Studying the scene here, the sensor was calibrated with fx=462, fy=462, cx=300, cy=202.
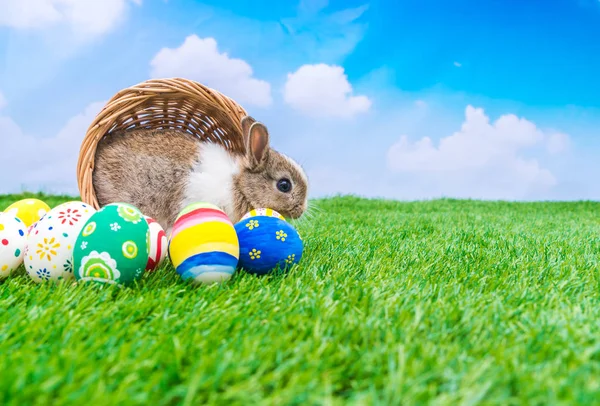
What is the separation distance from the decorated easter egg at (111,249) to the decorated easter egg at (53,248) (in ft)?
0.43

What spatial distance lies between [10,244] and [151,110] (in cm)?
164

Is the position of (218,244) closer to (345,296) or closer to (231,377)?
(345,296)

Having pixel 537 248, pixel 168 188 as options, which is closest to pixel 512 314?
pixel 537 248

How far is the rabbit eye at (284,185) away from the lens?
3.20 metres

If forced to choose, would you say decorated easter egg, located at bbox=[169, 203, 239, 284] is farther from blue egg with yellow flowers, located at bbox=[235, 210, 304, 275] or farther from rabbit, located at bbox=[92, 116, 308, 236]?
rabbit, located at bbox=[92, 116, 308, 236]

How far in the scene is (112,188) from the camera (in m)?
3.22

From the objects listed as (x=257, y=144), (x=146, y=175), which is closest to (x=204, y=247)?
(x=257, y=144)

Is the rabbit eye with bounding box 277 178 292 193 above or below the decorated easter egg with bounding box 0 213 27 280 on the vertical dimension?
above

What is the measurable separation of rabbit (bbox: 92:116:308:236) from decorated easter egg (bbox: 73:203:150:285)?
3.86 feet

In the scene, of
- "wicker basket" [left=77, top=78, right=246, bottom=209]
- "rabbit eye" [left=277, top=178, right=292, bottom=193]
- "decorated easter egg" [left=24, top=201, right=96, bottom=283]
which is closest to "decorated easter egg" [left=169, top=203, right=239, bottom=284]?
"decorated easter egg" [left=24, top=201, right=96, bottom=283]

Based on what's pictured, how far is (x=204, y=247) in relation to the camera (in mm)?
1976

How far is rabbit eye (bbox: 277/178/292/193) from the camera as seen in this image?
3.20 meters

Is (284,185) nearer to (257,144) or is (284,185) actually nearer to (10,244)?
(257,144)

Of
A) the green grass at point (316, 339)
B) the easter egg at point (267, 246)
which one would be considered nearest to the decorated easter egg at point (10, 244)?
the green grass at point (316, 339)
